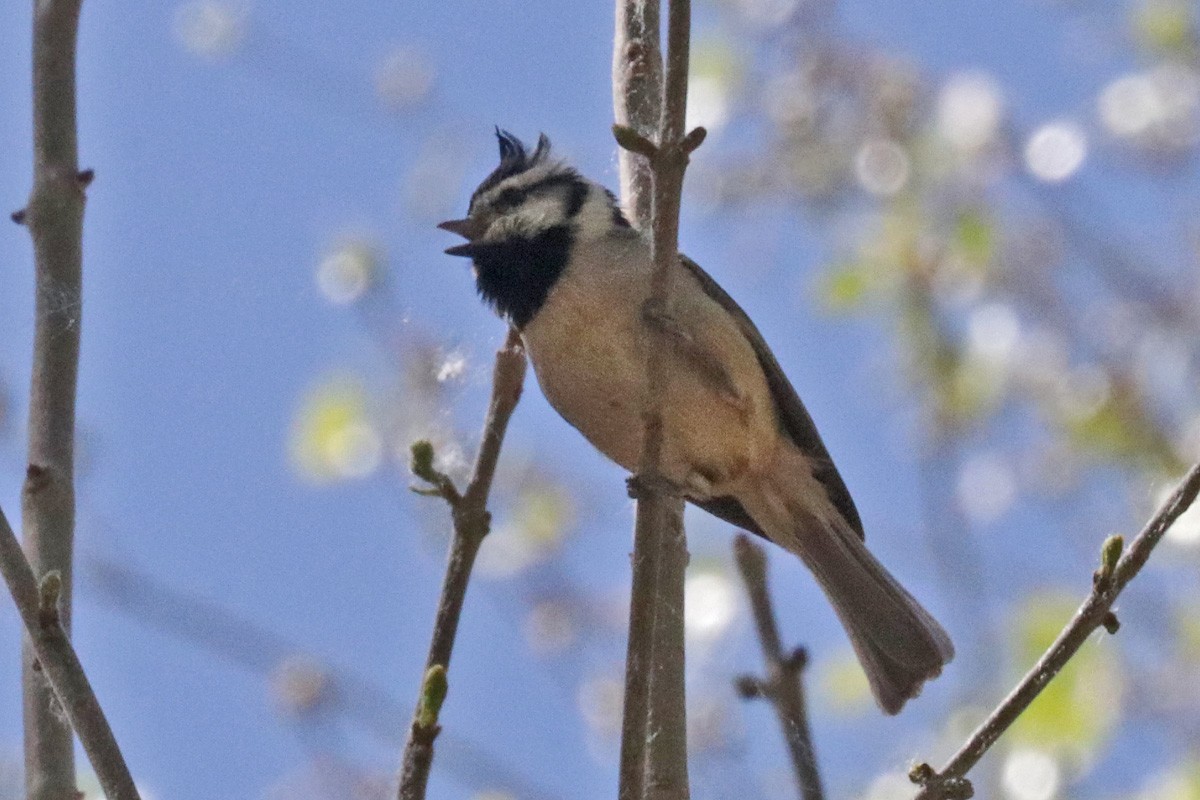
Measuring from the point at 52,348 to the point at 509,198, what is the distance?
155cm

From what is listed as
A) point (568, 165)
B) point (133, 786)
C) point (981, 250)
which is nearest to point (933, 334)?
point (981, 250)

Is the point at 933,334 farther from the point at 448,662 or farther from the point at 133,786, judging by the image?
the point at 133,786

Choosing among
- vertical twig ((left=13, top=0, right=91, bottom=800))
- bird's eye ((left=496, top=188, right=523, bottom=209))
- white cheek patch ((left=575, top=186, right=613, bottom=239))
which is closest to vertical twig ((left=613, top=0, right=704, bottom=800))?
vertical twig ((left=13, top=0, right=91, bottom=800))

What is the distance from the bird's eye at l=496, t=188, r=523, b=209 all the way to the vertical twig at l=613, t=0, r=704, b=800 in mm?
1173

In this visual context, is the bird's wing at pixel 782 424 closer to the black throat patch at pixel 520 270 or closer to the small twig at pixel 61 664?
the black throat patch at pixel 520 270

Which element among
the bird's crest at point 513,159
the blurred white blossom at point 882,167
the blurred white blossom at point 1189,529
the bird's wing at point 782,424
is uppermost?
the blurred white blossom at point 882,167

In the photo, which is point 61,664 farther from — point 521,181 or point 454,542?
point 521,181

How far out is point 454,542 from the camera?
→ 2.05 m

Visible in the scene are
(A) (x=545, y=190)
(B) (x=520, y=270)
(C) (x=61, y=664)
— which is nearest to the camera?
(C) (x=61, y=664)

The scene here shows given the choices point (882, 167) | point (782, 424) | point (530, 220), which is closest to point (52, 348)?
point (530, 220)

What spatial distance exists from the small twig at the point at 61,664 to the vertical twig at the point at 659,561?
1.75ft

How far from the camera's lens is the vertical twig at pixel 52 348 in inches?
75.4

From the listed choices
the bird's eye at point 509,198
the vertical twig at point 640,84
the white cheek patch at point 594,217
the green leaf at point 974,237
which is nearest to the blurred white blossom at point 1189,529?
the vertical twig at point 640,84

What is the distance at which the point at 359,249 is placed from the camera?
4488 mm
